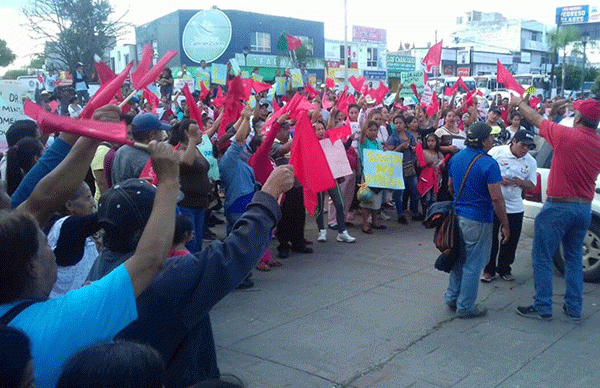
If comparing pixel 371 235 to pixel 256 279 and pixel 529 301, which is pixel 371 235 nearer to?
pixel 256 279

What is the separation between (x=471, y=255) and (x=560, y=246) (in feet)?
6.05

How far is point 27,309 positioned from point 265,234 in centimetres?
76

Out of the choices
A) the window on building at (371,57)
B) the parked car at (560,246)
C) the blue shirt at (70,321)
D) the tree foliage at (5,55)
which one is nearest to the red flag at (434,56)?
the parked car at (560,246)

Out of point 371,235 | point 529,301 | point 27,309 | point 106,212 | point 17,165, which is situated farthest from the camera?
point 371,235

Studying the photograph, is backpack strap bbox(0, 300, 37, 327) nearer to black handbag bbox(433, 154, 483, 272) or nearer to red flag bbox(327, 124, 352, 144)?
black handbag bbox(433, 154, 483, 272)

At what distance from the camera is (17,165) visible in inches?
160

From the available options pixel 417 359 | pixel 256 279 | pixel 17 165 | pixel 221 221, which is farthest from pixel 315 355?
pixel 221 221

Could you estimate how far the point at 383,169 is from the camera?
29.5ft

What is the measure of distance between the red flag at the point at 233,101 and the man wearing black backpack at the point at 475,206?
2730 millimetres

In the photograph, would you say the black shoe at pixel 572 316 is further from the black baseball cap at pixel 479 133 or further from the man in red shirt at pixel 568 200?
the black baseball cap at pixel 479 133

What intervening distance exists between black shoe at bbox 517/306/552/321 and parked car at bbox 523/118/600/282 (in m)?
1.26

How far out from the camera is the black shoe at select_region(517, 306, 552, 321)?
5242 mm

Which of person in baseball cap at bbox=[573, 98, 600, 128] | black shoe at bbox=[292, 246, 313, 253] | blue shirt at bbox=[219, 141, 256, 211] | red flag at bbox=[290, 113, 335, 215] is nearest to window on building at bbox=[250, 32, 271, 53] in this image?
black shoe at bbox=[292, 246, 313, 253]

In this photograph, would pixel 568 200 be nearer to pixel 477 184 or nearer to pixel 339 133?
pixel 477 184
